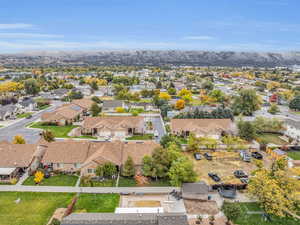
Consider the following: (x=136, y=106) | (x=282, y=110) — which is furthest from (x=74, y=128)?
(x=282, y=110)

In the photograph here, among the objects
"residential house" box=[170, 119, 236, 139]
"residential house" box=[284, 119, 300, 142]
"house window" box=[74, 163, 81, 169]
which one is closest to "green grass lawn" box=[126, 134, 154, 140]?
"residential house" box=[170, 119, 236, 139]

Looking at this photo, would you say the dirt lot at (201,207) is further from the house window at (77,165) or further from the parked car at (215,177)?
the house window at (77,165)

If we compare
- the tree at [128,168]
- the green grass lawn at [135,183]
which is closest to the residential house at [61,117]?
the tree at [128,168]

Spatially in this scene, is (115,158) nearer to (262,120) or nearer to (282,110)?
(262,120)

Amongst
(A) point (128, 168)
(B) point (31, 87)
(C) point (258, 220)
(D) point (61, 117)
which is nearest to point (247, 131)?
(C) point (258, 220)

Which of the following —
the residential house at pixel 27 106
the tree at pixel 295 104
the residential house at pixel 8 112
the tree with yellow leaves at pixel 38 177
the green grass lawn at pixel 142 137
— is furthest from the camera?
the tree at pixel 295 104

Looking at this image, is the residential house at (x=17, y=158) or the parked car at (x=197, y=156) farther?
the parked car at (x=197, y=156)
